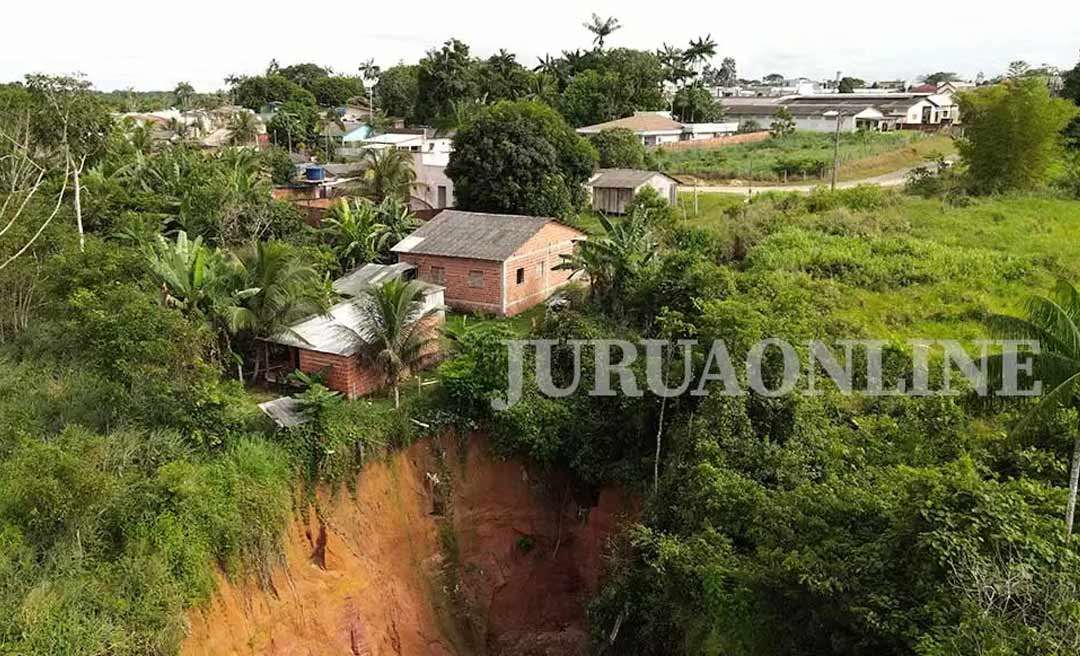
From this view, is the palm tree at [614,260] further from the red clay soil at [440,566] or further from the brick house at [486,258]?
the red clay soil at [440,566]

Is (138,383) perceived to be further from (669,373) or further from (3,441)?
(669,373)

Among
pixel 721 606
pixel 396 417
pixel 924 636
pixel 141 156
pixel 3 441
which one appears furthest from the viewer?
pixel 141 156

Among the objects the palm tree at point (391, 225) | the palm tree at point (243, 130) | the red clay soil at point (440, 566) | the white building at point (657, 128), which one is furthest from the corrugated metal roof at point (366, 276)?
the palm tree at point (243, 130)

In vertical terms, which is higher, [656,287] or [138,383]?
[656,287]

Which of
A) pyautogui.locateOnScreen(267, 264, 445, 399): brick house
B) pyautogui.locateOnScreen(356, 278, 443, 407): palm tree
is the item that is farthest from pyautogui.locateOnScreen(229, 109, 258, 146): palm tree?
pyautogui.locateOnScreen(356, 278, 443, 407): palm tree

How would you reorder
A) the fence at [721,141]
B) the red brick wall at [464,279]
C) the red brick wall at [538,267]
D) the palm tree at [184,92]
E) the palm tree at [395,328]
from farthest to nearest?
the palm tree at [184,92] → the fence at [721,141] → the red brick wall at [538,267] → the red brick wall at [464,279] → the palm tree at [395,328]

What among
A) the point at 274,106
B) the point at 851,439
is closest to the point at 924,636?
the point at 851,439
